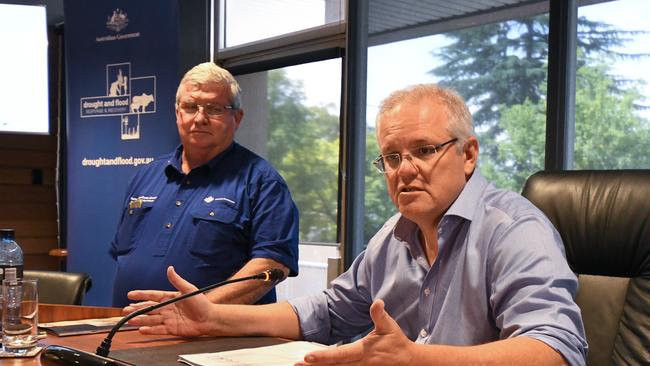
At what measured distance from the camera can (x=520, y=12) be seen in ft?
11.6

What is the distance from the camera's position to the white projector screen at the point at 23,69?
5.62 m

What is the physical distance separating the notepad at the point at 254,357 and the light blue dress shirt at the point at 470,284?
0.25 meters

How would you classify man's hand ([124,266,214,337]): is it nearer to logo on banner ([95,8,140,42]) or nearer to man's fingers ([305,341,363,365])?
man's fingers ([305,341,363,365])

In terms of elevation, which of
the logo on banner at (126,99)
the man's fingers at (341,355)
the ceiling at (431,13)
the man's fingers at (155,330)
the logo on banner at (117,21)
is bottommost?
the man's fingers at (155,330)

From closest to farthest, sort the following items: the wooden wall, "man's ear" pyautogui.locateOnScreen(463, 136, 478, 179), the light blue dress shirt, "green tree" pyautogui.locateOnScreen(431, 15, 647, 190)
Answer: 1. the light blue dress shirt
2. "man's ear" pyautogui.locateOnScreen(463, 136, 478, 179)
3. "green tree" pyautogui.locateOnScreen(431, 15, 647, 190)
4. the wooden wall

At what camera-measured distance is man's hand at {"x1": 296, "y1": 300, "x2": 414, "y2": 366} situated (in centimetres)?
118

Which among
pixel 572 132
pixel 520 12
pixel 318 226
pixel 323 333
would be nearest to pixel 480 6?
pixel 520 12

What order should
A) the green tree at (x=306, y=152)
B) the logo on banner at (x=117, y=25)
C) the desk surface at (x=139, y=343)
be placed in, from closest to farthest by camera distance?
the desk surface at (x=139, y=343)
the green tree at (x=306, y=152)
the logo on banner at (x=117, y=25)

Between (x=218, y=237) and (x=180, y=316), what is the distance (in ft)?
2.21

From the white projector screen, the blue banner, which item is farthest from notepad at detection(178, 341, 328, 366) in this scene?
the white projector screen

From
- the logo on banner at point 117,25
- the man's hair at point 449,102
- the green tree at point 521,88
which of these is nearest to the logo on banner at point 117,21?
the logo on banner at point 117,25

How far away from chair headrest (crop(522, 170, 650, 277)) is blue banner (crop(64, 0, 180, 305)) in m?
3.13

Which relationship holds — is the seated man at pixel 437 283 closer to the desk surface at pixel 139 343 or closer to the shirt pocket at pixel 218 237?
the desk surface at pixel 139 343

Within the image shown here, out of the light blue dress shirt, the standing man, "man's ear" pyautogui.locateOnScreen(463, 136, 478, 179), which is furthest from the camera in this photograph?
the standing man
